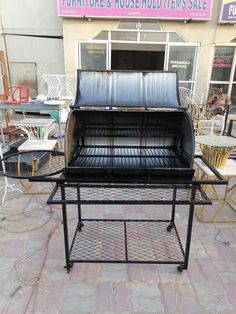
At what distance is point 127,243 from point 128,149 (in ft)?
3.23

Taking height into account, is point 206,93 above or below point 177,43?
below

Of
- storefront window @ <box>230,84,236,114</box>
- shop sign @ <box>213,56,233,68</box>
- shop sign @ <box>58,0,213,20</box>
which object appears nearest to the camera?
shop sign @ <box>58,0,213,20</box>

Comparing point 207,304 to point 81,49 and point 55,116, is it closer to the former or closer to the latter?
point 55,116

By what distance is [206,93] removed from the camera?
7.12m

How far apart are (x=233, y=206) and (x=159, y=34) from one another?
216 inches

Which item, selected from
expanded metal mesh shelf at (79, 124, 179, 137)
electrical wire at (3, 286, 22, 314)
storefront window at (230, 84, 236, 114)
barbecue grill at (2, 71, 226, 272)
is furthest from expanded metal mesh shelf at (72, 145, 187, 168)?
storefront window at (230, 84, 236, 114)

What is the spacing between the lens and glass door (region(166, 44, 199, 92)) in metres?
6.72

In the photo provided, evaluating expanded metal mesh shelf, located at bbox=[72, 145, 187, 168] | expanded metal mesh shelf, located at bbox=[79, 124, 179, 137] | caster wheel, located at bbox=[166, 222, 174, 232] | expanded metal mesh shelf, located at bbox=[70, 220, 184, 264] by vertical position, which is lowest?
expanded metal mesh shelf, located at bbox=[70, 220, 184, 264]

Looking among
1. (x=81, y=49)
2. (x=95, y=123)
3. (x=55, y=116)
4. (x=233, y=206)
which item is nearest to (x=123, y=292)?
(x=95, y=123)

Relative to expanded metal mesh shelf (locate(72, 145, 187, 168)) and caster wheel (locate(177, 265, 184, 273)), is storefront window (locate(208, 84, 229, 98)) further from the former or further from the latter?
caster wheel (locate(177, 265, 184, 273))

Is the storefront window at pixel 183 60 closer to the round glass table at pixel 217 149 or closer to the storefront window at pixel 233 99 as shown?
the storefront window at pixel 233 99

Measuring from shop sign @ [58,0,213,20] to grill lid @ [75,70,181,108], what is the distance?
211 inches

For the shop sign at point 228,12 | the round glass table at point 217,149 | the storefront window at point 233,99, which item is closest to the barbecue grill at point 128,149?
the round glass table at point 217,149

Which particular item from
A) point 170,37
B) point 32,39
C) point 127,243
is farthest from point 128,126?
point 32,39
